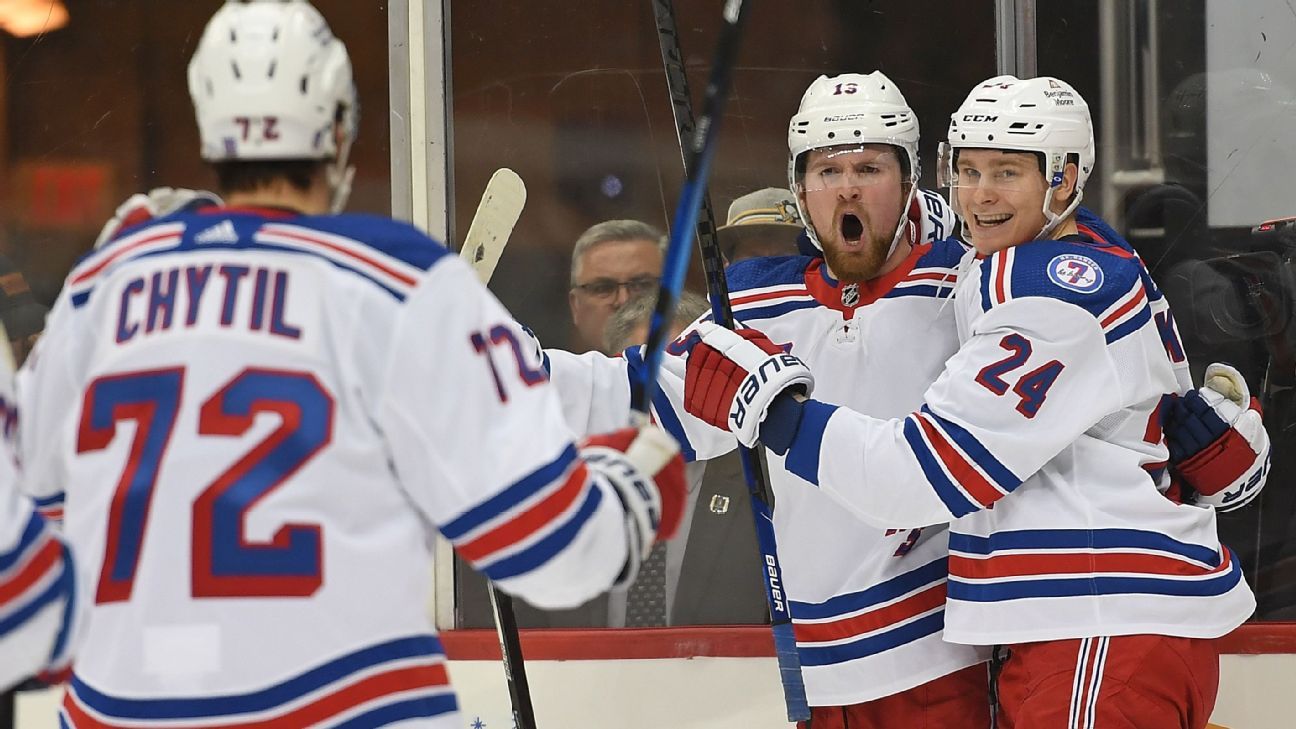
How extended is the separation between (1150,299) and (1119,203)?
983 millimetres

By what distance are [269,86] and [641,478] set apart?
19.7 inches

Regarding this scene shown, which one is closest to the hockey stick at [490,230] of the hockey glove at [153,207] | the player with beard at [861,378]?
the player with beard at [861,378]

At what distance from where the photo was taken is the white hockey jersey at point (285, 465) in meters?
1.30

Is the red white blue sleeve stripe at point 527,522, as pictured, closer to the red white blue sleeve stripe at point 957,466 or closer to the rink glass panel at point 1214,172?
the red white blue sleeve stripe at point 957,466

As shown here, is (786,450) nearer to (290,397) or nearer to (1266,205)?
(290,397)

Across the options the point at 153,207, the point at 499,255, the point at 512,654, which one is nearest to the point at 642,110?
the point at 499,255

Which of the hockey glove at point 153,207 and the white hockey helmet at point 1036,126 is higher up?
the white hockey helmet at point 1036,126

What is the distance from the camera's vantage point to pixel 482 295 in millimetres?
1396

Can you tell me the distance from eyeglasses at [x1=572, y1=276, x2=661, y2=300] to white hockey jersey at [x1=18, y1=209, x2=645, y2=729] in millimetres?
1906

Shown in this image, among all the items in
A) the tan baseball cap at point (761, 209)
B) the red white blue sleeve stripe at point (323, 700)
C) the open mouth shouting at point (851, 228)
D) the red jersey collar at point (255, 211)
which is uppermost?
the tan baseball cap at point (761, 209)

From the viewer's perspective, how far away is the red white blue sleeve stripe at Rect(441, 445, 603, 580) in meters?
A: 1.35

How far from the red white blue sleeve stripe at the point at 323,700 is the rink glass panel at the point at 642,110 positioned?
1.85 m

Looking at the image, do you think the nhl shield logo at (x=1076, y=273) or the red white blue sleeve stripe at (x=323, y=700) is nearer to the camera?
the red white blue sleeve stripe at (x=323, y=700)

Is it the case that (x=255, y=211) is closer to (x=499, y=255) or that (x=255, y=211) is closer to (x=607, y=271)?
(x=499, y=255)
